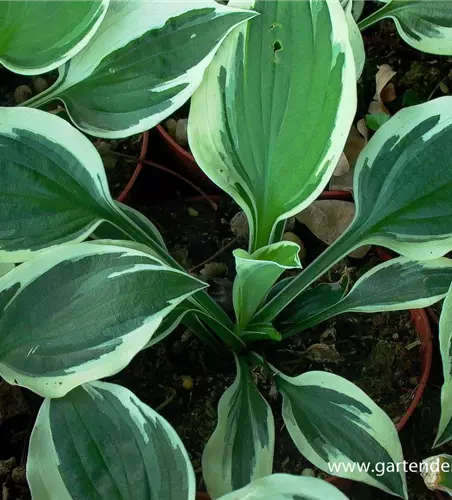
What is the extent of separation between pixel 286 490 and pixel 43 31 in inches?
18.7

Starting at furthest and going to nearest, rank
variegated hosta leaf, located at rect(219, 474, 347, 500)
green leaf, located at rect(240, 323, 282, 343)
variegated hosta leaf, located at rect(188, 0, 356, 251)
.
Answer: green leaf, located at rect(240, 323, 282, 343)
variegated hosta leaf, located at rect(188, 0, 356, 251)
variegated hosta leaf, located at rect(219, 474, 347, 500)

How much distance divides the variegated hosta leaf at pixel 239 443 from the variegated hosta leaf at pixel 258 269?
0.09 meters

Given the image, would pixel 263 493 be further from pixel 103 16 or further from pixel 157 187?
pixel 157 187

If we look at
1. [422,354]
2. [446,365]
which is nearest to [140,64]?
[446,365]

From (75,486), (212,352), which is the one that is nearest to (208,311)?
(212,352)

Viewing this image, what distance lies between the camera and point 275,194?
1.87ft

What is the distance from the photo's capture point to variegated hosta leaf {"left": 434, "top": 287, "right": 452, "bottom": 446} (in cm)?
50

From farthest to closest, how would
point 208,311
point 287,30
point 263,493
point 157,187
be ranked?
point 157,187
point 208,311
point 287,30
point 263,493

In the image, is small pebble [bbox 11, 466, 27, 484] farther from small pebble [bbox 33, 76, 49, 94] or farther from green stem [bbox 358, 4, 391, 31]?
green stem [bbox 358, 4, 391, 31]

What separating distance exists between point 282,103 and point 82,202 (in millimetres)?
212

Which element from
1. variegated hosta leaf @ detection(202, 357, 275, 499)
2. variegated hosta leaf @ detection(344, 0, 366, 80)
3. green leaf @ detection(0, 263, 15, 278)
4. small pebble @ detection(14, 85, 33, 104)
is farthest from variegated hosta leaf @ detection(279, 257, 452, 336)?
small pebble @ detection(14, 85, 33, 104)

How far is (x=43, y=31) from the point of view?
1.87ft

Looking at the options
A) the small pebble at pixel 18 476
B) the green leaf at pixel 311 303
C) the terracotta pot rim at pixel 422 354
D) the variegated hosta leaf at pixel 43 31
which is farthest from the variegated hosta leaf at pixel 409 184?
the small pebble at pixel 18 476

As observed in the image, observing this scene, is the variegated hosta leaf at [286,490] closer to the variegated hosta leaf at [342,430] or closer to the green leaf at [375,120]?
the variegated hosta leaf at [342,430]
